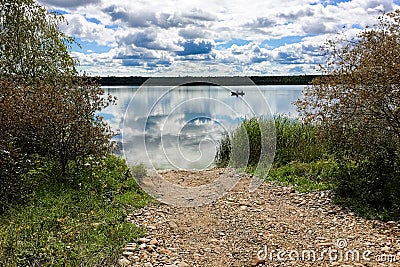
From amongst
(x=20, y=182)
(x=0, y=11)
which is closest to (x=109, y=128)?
(x=20, y=182)

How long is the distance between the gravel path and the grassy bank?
33 cm

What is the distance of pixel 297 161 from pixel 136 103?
15.1ft

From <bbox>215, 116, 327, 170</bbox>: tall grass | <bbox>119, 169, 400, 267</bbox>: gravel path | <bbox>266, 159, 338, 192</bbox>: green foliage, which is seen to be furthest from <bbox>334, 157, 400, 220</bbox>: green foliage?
<bbox>215, 116, 327, 170</bbox>: tall grass

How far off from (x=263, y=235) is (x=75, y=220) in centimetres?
242

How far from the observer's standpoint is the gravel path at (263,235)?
4.56 meters

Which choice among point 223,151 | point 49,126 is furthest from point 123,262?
point 223,151

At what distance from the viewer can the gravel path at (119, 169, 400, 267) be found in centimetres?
456

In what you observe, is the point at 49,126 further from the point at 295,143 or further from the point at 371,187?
the point at 295,143

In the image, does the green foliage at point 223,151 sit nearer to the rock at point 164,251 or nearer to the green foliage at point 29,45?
the green foliage at point 29,45

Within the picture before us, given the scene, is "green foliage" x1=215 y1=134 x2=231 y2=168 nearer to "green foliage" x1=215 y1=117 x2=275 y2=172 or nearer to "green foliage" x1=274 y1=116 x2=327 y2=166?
"green foliage" x1=215 y1=117 x2=275 y2=172

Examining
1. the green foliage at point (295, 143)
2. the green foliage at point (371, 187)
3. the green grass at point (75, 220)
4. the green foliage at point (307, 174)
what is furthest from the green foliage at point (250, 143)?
the green grass at point (75, 220)

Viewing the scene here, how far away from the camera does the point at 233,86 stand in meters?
6.33

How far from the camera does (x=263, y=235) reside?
5340mm

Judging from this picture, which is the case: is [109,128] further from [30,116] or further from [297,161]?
[297,161]
